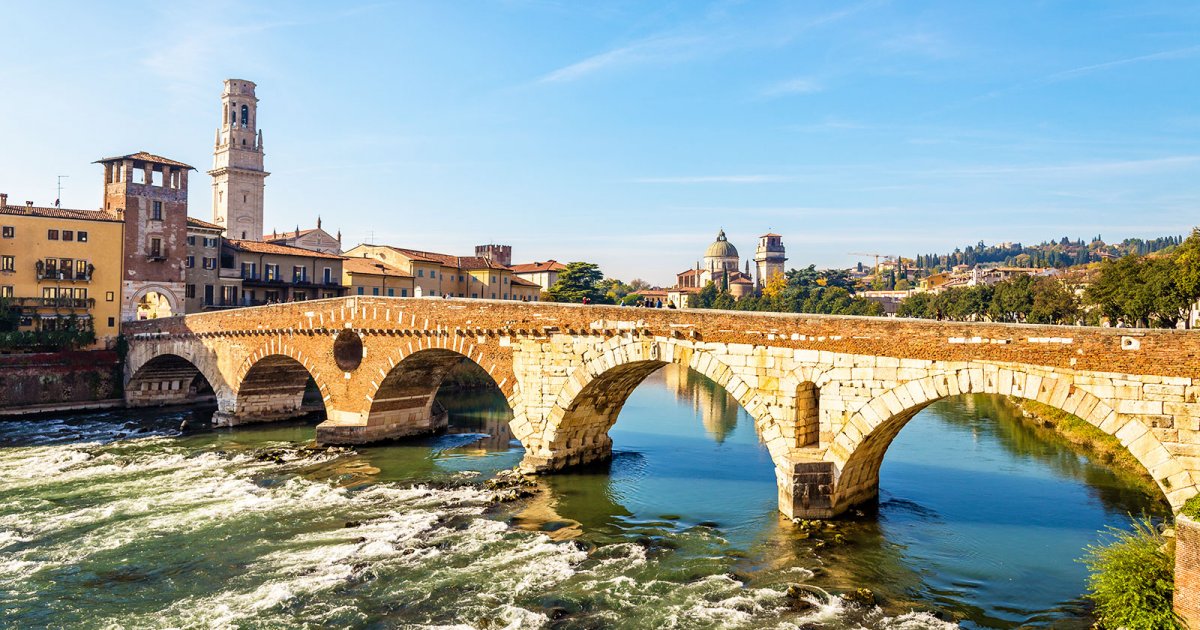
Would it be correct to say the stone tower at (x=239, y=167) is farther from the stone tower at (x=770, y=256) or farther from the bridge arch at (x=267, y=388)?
the stone tower at (x=770, y=256)

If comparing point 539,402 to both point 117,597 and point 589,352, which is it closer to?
point 589,352

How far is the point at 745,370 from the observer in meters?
19.1

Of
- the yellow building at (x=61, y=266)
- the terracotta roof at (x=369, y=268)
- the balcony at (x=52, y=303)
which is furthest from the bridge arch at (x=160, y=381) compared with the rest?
the terracotta roof at (x=369, y=268)

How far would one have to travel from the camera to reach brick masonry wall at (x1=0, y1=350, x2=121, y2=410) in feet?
118

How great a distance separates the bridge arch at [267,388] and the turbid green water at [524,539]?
15.1 ft

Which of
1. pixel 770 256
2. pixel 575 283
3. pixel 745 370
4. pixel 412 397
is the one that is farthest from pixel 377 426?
pixel 770 256

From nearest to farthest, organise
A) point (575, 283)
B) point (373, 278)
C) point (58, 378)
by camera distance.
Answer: point (58, 378) → point (373, 278) → point (575, 283)

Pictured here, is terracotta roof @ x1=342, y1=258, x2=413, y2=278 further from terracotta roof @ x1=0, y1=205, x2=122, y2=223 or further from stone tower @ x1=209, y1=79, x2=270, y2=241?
stone tower @ x1=209, y1=79, x2=270, y2=241

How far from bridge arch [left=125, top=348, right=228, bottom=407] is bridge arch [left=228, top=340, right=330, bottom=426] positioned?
5491 millimetres

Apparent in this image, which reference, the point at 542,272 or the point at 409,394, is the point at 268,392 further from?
the point at 542,272

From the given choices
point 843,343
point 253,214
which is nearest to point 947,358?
point 843,343

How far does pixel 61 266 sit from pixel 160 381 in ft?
23.6

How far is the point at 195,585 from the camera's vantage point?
601 inches

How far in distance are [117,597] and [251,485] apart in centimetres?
807
